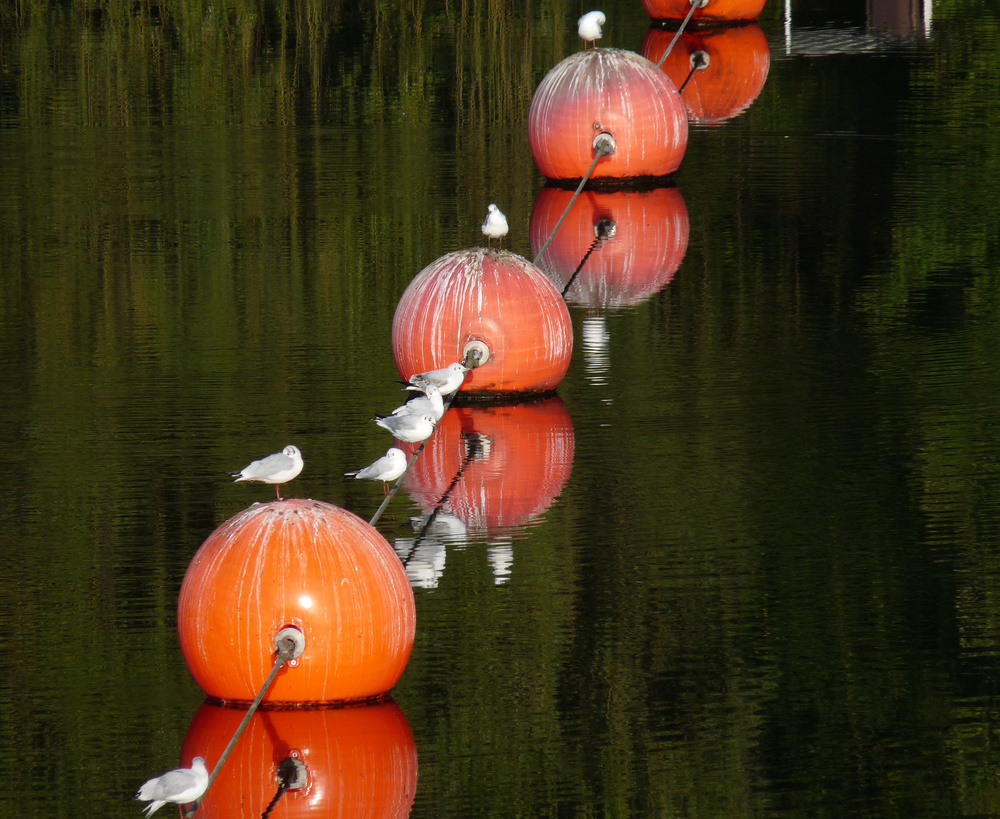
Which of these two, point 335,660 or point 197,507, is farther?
point 197,507

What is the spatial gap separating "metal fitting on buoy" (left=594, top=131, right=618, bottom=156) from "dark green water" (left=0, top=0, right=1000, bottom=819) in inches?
41.0

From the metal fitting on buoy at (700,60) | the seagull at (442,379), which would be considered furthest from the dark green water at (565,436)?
the metal fitting on buoy at (700,60)

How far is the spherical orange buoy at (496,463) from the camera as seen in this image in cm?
1157

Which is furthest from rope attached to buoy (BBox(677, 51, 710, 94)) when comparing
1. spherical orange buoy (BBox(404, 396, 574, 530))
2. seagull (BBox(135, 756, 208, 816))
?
seagull (BBox(135, 756, 208, 816))

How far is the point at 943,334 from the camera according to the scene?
1512 cm

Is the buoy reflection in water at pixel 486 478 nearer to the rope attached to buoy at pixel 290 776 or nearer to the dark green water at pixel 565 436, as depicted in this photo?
the dark green water at pixel 565 436

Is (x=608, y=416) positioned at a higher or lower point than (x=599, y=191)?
lower

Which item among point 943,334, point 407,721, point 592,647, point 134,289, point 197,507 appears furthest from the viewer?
point 134,289

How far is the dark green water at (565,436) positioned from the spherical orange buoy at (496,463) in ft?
0.30

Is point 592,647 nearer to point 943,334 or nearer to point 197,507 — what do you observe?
point 197,507

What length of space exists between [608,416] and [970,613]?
3.98 metres

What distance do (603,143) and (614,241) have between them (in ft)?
5.73

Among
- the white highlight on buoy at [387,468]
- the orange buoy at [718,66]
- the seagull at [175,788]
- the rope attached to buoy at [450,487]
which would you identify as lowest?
the seagull at [175,788]

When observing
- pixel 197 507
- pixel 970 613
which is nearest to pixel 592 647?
pixel 970 613
